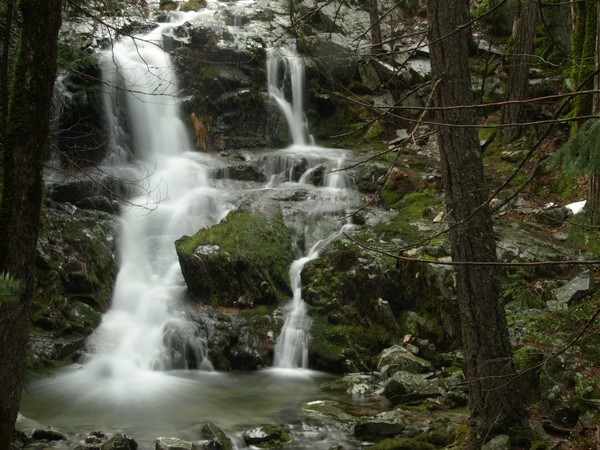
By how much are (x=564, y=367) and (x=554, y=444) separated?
1398 mm

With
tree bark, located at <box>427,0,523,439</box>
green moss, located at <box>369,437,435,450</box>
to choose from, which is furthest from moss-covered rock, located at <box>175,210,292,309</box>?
tree bark, located at <box>427,0,523,439</box>

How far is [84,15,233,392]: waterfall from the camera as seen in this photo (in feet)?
32.1

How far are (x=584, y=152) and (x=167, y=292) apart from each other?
957 cm

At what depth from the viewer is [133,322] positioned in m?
10.8

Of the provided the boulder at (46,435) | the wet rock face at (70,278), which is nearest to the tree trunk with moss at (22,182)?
the boulder at (46,435)

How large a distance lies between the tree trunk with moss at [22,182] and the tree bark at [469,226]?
2.99 meters

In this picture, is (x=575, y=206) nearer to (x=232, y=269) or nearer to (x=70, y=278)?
(x=232, y=269)

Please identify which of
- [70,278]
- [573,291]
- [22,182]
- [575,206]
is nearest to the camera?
[22,182]

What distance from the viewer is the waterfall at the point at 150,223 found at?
9.77m

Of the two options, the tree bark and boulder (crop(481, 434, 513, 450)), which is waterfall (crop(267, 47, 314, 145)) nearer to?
the tree bark

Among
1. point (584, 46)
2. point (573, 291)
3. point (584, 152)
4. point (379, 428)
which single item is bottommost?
point (379, 428)

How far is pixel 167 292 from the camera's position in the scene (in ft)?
37.6

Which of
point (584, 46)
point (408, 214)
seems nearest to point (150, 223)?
point (408, 214)

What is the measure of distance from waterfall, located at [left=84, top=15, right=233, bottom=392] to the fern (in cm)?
350
